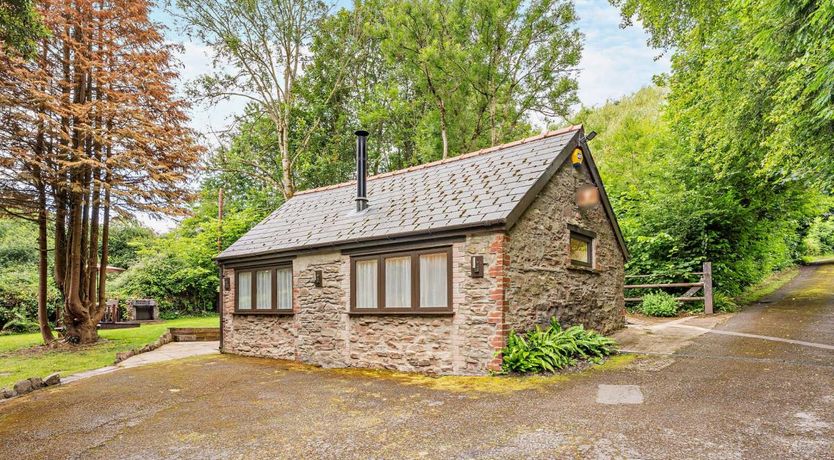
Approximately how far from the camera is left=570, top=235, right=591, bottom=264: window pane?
9281 mm

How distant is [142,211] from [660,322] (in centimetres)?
1492

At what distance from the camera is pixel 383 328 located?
8562mm

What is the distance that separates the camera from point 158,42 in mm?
14273

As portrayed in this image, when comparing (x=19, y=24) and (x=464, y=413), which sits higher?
(x=19, y=24)

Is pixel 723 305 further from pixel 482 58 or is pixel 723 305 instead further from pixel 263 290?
pixel 482 58

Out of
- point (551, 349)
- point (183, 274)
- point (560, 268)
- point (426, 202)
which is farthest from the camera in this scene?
point (183, 274)

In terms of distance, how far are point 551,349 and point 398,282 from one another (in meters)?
2.87

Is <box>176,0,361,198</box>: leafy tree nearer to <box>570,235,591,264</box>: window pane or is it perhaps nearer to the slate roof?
the slate roof

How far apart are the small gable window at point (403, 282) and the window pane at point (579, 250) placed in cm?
296

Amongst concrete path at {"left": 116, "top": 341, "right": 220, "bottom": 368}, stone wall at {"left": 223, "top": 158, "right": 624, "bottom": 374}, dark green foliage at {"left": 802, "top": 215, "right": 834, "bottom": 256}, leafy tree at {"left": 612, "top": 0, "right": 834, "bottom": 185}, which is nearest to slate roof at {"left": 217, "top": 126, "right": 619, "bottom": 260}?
stone wall at {"left": 223, "top": 158, "right": 624, "bottom": 374}

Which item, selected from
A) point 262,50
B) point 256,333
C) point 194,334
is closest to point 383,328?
point 256,333

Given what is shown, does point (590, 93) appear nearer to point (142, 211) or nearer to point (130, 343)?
point (142, 211)

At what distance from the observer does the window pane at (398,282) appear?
8.34 meters

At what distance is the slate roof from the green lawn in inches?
148
